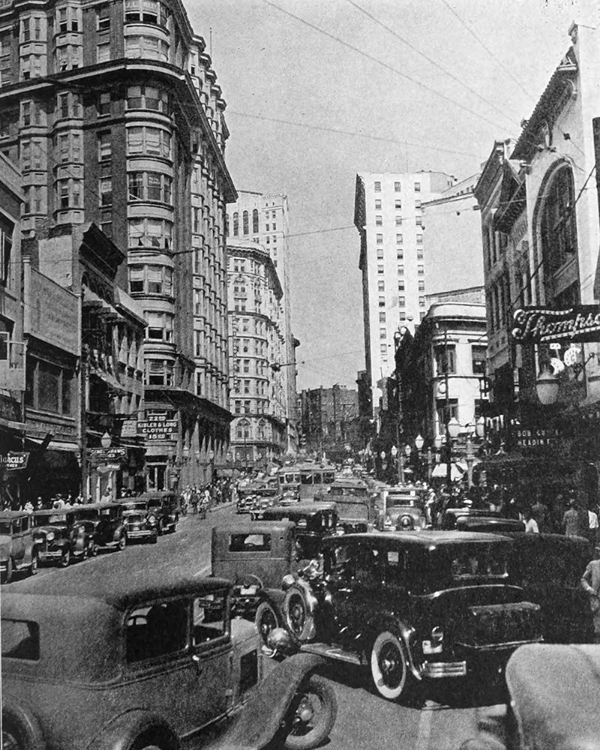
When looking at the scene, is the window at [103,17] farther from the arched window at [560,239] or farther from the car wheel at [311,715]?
the car wheel at [311,715]

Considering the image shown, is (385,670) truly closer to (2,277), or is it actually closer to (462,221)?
(2,277)

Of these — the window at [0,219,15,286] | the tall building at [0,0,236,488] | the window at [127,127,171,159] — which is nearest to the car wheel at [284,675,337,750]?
the tall building at [0,0,236,488]

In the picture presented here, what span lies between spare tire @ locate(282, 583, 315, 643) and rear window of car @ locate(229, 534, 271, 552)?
2873 mm

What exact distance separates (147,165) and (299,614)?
36.6 metres

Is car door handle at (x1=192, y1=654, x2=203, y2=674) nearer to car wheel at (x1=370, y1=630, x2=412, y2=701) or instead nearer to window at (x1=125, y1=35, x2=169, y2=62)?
car wheel at (x1=370, y1=630, x2=412, y2=701)

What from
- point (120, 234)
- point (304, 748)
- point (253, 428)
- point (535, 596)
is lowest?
point (304, 748)

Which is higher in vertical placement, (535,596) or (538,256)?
(538,256)

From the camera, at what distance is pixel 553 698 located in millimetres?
3916

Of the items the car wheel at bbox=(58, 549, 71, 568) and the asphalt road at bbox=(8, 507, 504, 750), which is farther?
the car wheel at bbox=(58, 549, 71, 568)

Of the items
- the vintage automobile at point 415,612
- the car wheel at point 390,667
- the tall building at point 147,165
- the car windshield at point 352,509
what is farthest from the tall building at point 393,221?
the car wheel at point 390,667

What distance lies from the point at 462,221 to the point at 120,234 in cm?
2582

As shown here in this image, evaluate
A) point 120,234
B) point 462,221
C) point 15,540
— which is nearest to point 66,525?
point 15,540

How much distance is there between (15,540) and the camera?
10398 mm

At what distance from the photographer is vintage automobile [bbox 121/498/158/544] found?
68.4 ft
